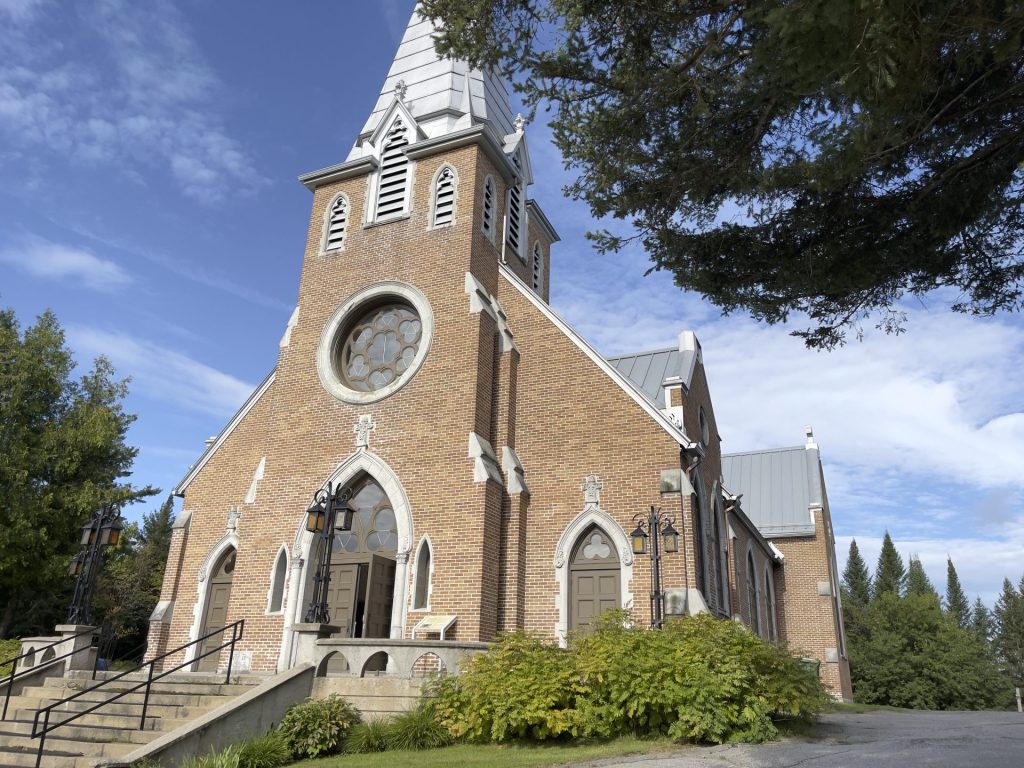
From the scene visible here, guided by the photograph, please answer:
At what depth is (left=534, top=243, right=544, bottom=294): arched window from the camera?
22.7m

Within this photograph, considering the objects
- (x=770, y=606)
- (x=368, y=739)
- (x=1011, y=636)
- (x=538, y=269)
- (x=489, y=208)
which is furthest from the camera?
(x=1011, y=636)

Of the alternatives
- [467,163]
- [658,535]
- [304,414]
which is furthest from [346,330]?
[658,535]

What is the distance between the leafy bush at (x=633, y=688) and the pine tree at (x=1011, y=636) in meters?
79.6

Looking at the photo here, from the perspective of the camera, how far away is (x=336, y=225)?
20328mm

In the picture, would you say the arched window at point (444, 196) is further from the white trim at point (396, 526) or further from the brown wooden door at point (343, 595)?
the brown wooden door at point (343, 595)

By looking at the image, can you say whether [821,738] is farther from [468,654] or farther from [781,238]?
[781,238]

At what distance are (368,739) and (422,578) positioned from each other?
490 cm

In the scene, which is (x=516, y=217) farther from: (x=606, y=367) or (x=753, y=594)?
(x=753, y=594)

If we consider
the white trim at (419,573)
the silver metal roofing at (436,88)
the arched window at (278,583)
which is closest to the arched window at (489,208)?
the silver metal roofing at (436,88)

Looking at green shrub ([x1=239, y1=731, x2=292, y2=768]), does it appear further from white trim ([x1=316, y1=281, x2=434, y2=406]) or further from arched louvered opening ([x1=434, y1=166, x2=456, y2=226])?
arched louvered opening ([x1=434, y1=166, x2=456, y2=226])

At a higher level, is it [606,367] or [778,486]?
[778,486]

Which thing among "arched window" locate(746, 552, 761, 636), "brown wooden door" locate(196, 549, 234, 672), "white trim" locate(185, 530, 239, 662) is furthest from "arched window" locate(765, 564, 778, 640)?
"white trim" locate(185, 530, 239, 662)

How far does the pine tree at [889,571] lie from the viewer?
268 ft

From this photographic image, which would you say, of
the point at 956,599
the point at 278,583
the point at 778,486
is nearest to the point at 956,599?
the point at 956,599
